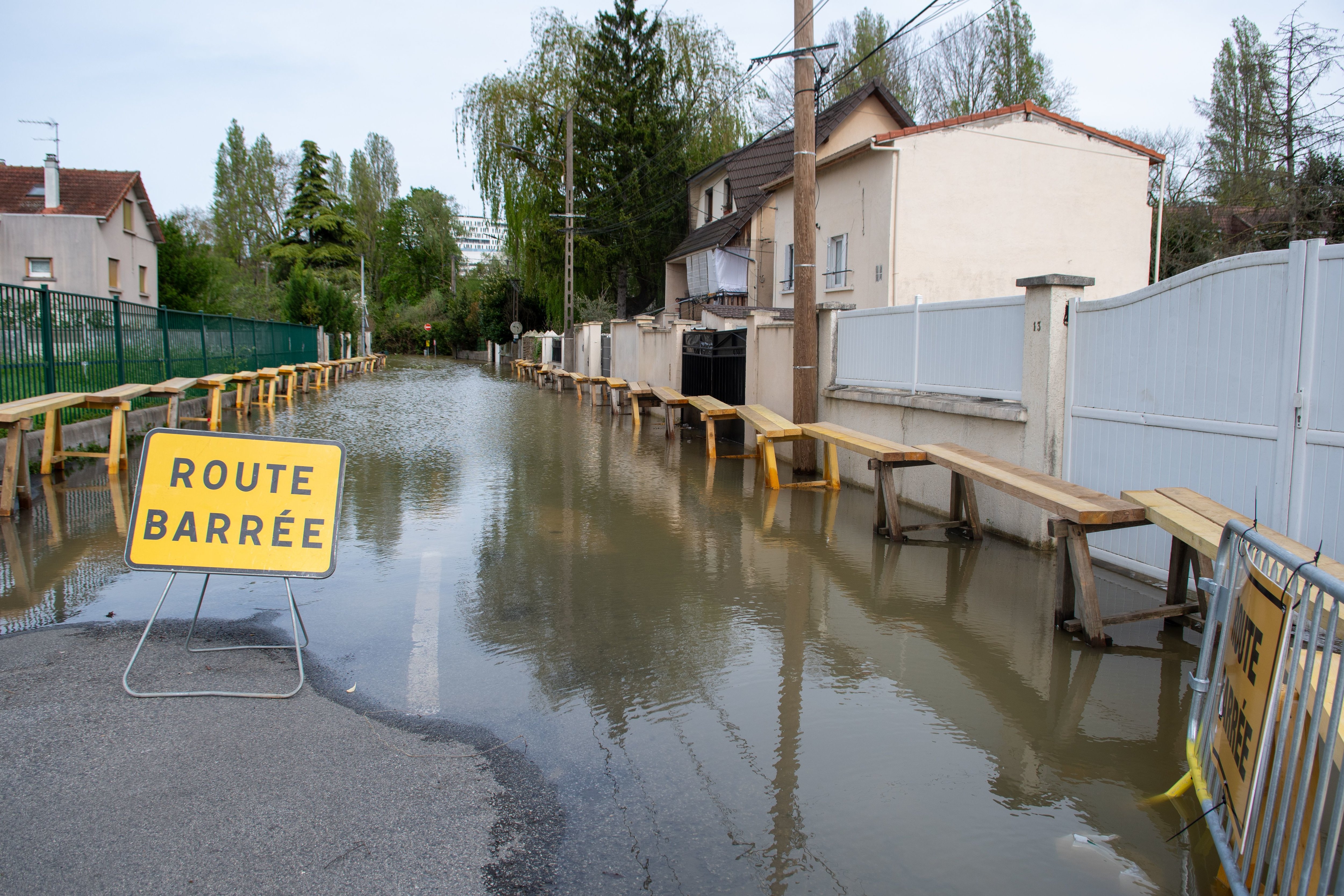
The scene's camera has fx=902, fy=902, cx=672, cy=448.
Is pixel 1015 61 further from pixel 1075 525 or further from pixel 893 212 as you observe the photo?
pixel 1075 525

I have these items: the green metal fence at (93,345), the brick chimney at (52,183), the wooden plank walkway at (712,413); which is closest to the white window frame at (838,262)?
the wooden plank walkway at (712,413)

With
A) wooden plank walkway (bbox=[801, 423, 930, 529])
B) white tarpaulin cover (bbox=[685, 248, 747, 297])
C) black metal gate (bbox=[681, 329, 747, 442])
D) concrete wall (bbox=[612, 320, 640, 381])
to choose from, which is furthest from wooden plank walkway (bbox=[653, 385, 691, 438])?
white tarpaulin cover (bbox=[685, 248, 747, 297])

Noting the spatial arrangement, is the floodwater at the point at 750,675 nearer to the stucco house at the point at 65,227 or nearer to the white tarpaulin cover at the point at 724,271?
the white tarpaulin cover at the point at 724,271

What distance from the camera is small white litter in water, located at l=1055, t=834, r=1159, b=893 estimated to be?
2811mm

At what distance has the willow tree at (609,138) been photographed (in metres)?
35.1

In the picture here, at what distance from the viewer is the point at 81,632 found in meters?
4.96

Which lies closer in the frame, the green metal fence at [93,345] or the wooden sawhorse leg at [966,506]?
the wooden sawhorse leg at [966,506]

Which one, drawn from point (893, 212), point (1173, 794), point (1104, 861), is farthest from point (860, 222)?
point (1104, 861)

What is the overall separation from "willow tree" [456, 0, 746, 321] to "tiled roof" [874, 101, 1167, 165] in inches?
730

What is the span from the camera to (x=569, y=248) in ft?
108

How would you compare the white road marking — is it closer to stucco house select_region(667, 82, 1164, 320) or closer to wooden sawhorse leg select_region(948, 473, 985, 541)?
wooden sawhorse leg select_region(948, 473, 985, 541)

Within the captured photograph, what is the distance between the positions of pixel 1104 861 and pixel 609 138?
36.8m

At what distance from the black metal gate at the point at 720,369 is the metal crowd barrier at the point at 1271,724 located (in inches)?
451

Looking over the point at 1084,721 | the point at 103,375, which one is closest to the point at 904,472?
the point at 1084,721
